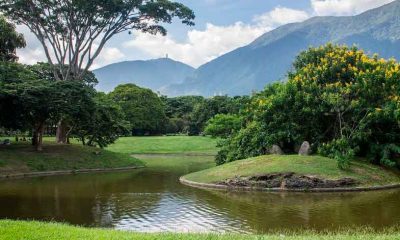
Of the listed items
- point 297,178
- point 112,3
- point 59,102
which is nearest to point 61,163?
point 59,102

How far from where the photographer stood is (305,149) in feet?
96.5

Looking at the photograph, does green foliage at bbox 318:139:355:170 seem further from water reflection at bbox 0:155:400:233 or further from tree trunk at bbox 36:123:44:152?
tree trunk at bbox 36:123:44:152

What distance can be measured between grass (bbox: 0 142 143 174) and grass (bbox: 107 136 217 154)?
711 inches

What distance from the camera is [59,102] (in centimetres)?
3759

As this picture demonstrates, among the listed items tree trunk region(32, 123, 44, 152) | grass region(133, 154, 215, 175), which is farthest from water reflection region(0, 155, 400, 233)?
tree trunk region(32, 123, 44, 152)

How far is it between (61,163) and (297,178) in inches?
861

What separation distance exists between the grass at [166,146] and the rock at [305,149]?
111ft

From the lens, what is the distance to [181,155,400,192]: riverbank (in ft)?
81.4

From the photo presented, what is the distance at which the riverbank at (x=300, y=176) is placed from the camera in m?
24.8

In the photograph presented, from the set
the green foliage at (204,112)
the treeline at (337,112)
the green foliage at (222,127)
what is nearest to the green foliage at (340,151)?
the treeline at (337,112)

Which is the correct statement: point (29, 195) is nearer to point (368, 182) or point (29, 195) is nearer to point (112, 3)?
point (368, 182)

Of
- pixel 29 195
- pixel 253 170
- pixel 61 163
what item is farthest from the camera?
pixel 61 163

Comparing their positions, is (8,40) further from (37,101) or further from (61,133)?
(37,101)

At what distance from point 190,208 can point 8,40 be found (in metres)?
31.8
